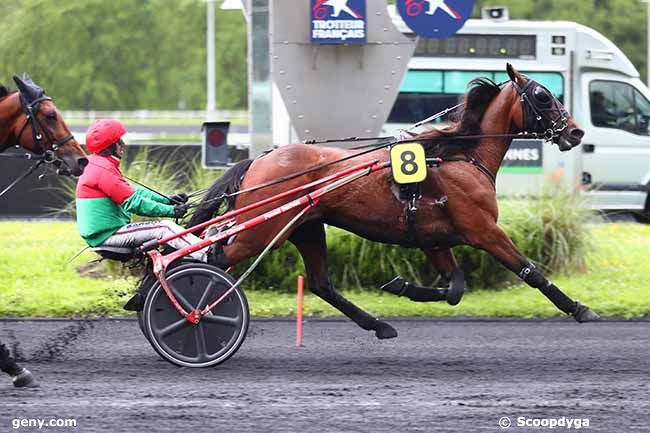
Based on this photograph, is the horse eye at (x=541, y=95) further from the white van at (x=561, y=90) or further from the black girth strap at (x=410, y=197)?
the white van at (x=561, y=90)

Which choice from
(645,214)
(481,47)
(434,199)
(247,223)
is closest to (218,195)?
(247,223)

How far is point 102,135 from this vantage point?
7496 millimetres

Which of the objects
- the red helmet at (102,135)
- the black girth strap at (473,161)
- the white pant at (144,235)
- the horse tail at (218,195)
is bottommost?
the white pant at (144,235)

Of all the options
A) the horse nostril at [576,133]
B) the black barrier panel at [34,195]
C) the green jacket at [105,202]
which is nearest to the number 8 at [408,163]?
the horse nostril at [576,133]

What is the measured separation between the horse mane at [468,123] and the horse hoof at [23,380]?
10.4 feet

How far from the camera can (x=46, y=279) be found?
11.3m

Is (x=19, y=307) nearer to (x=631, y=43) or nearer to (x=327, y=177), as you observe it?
(x=327, y=177)

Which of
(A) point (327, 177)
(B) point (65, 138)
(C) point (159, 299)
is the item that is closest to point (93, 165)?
(B) point (65, 138)

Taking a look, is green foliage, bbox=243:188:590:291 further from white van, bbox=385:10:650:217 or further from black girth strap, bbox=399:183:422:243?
white van, bbox=385:10:650:217

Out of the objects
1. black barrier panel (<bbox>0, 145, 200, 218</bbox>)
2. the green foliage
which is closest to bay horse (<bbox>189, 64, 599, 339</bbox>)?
the green foliage

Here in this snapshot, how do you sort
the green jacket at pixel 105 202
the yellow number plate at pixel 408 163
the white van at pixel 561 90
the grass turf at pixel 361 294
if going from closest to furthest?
the green jacket at pixel 105 202 → the yellow number plate at pixel 408 163 → the grass turf at pixel 361 294 → the white van at pixel 561 90

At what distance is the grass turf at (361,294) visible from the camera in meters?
10.1

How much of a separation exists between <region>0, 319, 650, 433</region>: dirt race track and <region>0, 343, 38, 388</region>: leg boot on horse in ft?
0.28

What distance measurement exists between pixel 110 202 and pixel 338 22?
4083 millimetres
